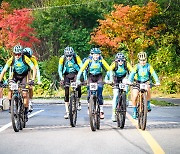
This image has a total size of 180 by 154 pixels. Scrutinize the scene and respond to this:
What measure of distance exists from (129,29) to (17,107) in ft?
93.3

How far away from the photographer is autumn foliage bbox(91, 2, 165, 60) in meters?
41.2

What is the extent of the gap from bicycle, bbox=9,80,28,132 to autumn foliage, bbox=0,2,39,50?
29045 millimetres

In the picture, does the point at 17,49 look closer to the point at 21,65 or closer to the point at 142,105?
the point at 21,65

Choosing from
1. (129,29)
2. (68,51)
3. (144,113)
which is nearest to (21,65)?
(68,51)

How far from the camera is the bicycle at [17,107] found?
13.5m

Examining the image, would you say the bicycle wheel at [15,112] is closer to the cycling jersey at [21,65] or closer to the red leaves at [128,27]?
the cycling jersey at [21,65]

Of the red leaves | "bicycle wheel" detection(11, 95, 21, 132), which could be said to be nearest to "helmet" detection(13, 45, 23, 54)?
"bicycle wheel" detection(11, 95, 21, 132)

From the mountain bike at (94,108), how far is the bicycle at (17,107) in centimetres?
160

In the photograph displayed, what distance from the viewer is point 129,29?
41.7 metres

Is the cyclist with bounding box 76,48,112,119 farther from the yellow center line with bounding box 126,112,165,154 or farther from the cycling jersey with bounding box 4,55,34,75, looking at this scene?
the yellow center line with bounding box 126,112,165,154

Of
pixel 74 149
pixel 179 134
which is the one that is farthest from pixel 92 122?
pixel 74 149

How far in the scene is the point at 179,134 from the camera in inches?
491

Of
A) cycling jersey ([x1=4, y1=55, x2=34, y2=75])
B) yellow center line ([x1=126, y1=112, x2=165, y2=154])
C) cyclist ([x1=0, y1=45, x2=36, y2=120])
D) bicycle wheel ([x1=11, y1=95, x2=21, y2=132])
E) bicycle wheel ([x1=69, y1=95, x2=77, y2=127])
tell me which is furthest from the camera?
bicycle wheel ([x1=69, y1=95, x2=77, y2=127])

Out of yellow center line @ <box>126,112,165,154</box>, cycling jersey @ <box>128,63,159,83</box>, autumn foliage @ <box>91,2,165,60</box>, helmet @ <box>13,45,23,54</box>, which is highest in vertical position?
autumn foliage @ <box>91,2,165,60</box>
